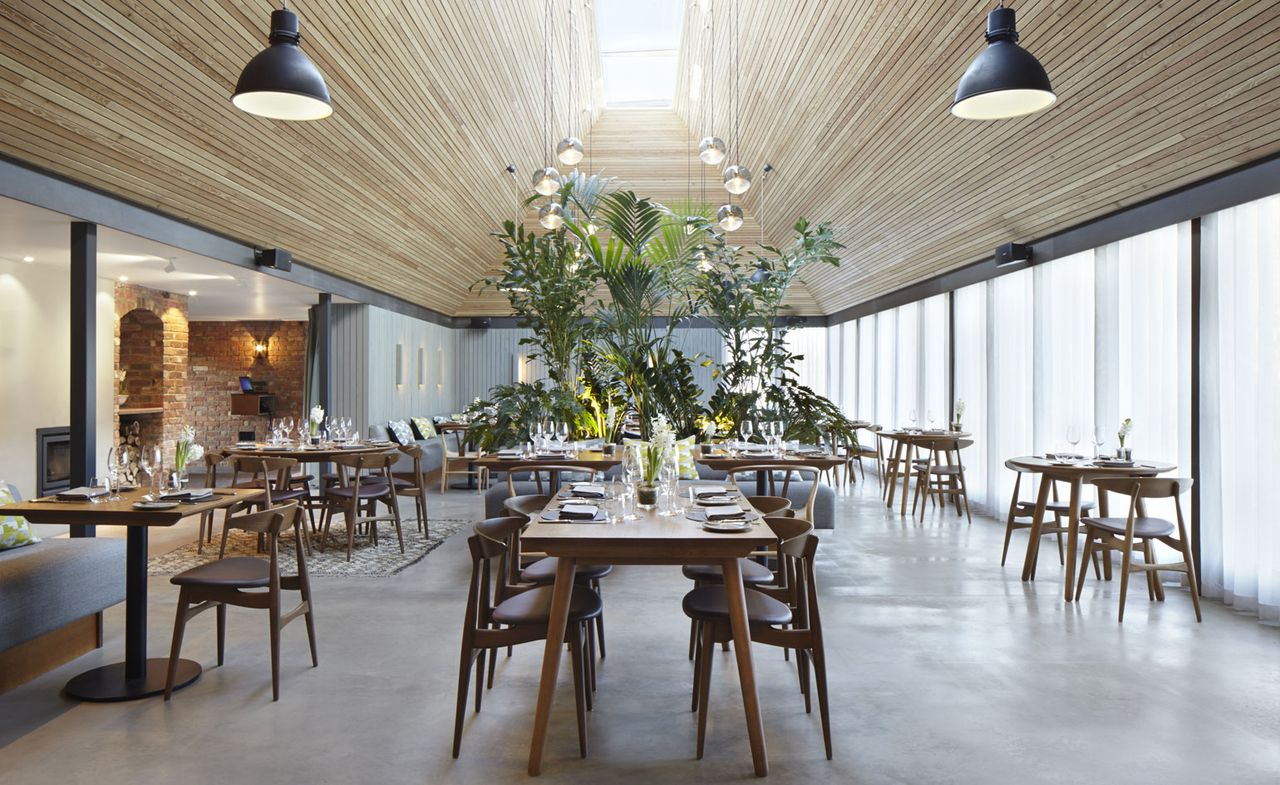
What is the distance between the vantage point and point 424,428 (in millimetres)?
11953

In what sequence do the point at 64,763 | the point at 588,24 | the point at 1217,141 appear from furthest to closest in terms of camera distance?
the point at 588,24, the point at 1217,141, the point at 64,763

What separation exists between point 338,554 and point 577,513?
3926mm

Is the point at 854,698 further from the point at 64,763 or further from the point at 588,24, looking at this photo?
the point at 588,24

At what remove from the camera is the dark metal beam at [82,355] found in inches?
212

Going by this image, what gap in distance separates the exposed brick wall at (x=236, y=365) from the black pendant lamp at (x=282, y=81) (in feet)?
36.6

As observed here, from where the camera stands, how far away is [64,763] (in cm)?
281

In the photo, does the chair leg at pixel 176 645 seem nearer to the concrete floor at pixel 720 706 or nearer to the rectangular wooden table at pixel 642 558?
the concrete floor at pixel 720 706

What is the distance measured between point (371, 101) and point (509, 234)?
153 centimetres

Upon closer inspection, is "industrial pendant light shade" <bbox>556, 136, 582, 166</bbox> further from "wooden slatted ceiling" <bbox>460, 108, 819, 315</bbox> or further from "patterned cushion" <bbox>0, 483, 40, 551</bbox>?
"wooden slatted ceiling" <bbox>460, 108, 819, 315</bbox>

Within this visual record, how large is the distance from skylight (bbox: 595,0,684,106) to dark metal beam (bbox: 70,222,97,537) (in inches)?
228

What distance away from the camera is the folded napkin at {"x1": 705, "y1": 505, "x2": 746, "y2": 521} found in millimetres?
3277

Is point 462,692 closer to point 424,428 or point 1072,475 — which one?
point 1072,475

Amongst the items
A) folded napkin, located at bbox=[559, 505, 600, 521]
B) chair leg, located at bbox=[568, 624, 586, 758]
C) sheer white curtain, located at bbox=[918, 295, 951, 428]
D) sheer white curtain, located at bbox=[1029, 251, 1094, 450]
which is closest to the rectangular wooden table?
chair leg, located at bbox=[568, 624, 586, 758]

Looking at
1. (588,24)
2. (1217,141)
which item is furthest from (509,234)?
(1217,141)
